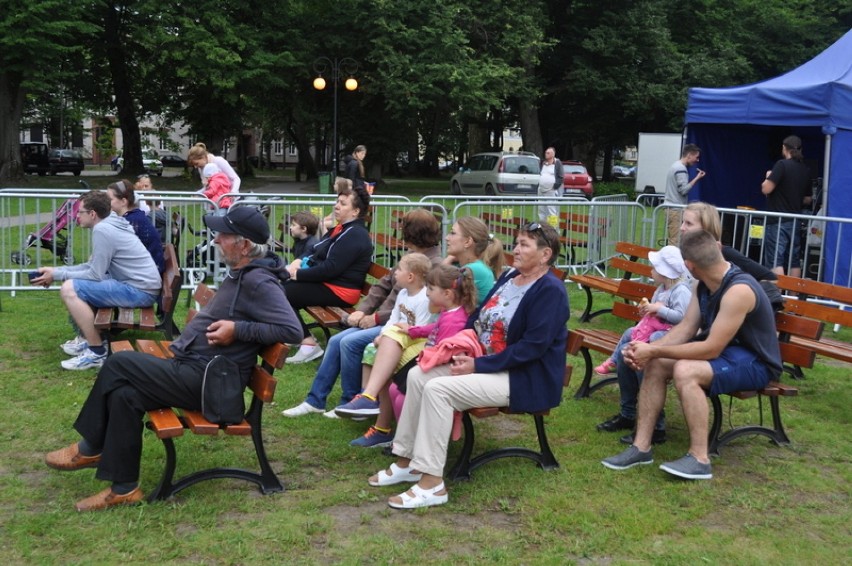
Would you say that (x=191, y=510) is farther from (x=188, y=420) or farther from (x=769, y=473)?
(x=769, y=473)

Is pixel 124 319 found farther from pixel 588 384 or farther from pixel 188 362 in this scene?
pixel 588 384

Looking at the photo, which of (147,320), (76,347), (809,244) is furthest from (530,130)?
(147,320)

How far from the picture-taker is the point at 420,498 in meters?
4.92

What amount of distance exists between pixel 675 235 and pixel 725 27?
3507 centimetres

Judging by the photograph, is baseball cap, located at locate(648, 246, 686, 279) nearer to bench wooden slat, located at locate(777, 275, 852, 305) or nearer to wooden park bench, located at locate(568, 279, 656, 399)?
wooden park bench, located at locate(568, 279, 656, 399)

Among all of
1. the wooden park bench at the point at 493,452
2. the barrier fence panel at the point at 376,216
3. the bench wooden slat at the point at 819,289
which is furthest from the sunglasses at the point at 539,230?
the barrier fence panel at the point at 376,216

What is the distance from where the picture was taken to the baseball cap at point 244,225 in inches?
199

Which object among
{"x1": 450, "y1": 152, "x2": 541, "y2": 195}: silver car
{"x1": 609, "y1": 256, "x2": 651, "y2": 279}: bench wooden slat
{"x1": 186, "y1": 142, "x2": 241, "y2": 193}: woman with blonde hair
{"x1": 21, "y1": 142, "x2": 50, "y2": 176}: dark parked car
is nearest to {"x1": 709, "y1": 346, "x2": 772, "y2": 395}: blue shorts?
{"x1": 609, "y1": 256, "x2": 651, "y2": 279}: bench wooden slat

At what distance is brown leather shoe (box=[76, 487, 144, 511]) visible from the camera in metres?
4.75

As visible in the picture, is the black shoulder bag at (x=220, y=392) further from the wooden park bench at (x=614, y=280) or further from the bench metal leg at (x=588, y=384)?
the wooden park bench at (x=614, y=280)

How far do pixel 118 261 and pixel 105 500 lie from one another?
3.22 metres

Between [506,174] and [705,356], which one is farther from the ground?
[506,174]

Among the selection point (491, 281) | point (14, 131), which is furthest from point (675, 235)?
point (14, 131)

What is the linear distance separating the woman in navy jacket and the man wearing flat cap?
8.25 feet
